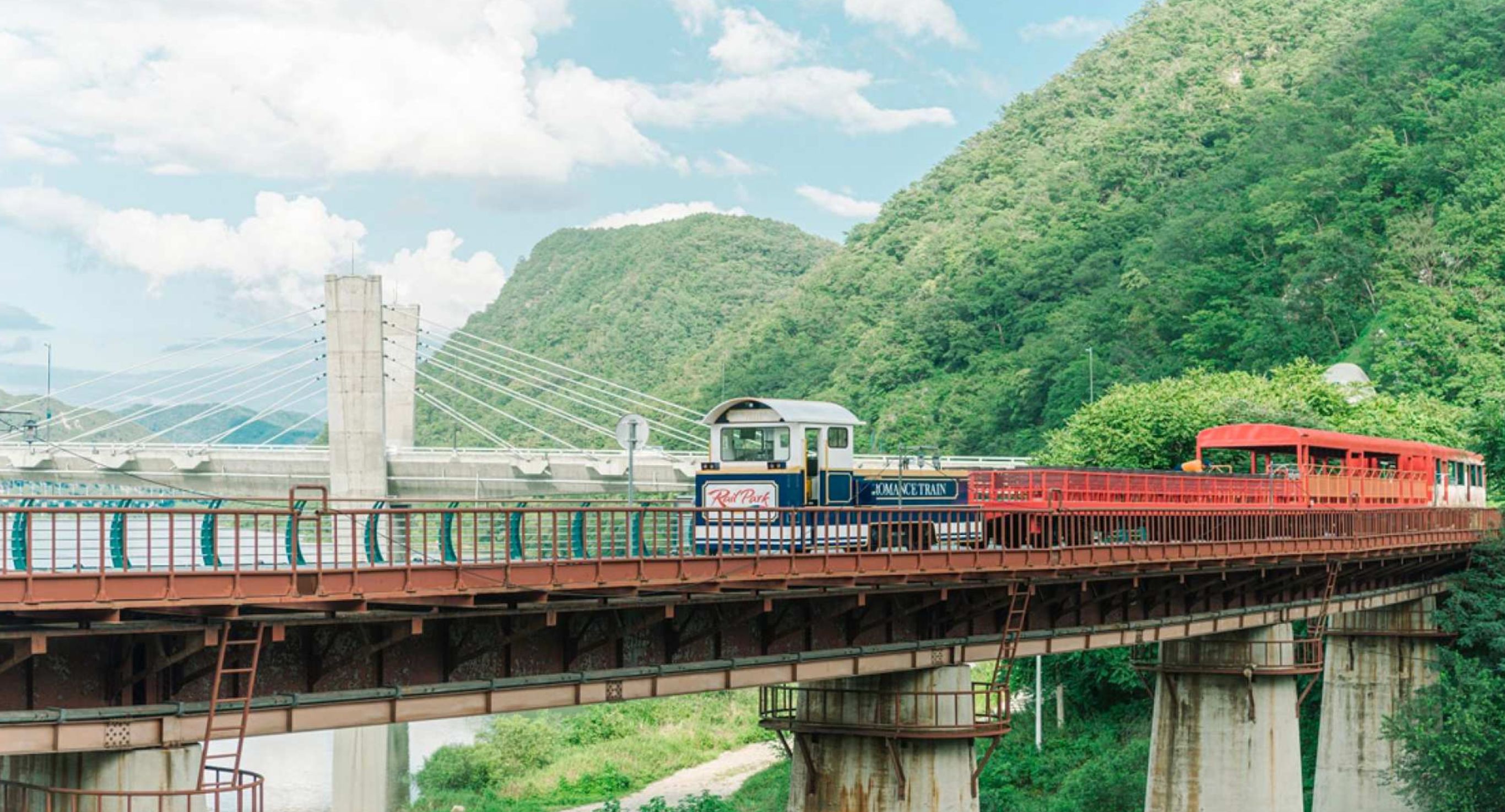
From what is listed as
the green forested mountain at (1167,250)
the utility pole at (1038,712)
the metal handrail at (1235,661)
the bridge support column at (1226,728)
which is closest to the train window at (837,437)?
the metal handrail at (1235,661)

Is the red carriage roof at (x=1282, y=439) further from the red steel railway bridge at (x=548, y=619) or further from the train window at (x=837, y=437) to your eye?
the train window at (x=837, y=437)

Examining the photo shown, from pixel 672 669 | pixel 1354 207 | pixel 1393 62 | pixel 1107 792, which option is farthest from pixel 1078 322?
pixel 672 669

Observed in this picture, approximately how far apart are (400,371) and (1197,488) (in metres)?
37.9

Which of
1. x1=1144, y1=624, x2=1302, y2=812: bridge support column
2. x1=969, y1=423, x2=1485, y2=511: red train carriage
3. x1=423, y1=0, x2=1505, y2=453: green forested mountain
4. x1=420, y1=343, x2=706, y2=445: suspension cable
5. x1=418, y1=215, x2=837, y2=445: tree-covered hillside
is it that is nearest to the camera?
x1=969, y1=423, x2=1485, y2=511: red train carriage

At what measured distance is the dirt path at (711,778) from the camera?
5925 centimetres

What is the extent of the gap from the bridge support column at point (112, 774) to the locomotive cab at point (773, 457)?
1203cm

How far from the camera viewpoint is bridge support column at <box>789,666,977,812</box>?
25.2m

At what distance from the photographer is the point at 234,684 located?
16.3 meters

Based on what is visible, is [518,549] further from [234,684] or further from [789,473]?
[789,473]

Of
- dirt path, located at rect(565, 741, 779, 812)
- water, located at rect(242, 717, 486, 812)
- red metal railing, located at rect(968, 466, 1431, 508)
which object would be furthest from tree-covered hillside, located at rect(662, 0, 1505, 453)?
water, located at rect(242, 717, 486, 812)

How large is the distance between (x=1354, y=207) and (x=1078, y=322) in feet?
62.6

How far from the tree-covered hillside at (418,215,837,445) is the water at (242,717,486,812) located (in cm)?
4886

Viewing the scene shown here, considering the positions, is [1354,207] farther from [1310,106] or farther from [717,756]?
[717,756]

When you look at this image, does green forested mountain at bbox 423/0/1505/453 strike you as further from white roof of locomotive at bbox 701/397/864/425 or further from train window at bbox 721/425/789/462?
train window at bbox 721/425/789/462
